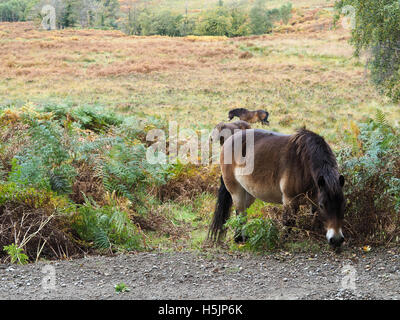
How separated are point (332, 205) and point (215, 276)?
56.3 inches

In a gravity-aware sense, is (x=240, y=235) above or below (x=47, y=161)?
below

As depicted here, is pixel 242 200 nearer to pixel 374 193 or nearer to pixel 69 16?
pixel 374 193

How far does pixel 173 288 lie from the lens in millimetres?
4477

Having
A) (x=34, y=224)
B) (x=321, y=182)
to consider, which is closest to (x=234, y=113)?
(x=34, y=224)

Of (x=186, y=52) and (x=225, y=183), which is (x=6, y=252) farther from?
(x=186, y=52)

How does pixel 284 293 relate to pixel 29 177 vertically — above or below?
below

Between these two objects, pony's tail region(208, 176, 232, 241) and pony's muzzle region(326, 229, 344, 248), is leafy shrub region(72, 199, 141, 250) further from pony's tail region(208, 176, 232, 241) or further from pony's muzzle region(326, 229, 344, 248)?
pony's muzzle region(326, 229, 344, 248)

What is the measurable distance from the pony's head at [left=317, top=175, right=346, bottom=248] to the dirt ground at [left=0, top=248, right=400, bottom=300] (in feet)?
1.18

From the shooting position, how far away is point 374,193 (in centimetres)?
579

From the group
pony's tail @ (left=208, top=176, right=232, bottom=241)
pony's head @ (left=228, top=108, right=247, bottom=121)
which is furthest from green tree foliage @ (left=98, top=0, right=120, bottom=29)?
pony's tail @ (left=208, top=176, right=232, bottom=241)

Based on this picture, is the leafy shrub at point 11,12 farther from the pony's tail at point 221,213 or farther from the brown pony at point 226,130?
the pony's tail at point 221,213

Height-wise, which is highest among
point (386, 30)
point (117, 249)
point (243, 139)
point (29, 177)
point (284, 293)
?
point (386, 30)

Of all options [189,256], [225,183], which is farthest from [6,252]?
[225,183]

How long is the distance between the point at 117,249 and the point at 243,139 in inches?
88.8
